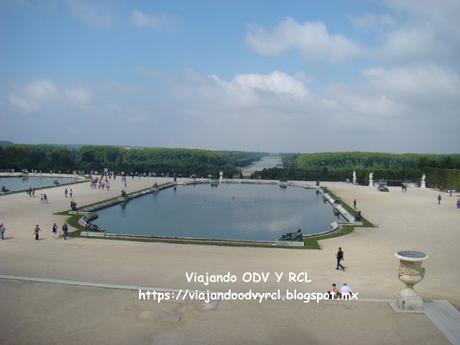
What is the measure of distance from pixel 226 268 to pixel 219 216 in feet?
47.9

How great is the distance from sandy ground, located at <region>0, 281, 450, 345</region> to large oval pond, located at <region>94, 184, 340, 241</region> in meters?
11.5

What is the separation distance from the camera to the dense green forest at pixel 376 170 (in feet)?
158

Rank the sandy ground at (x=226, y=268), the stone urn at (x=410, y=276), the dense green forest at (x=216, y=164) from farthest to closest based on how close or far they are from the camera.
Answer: the dense green forest at (x=216, y=164) → the stone urn at (x=410, y=276) → the sandy ground at (x=226, y=268)

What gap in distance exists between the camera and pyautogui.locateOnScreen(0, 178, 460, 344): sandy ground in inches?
371

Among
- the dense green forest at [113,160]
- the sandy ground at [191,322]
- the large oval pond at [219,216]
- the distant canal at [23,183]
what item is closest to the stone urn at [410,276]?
the sandy ground at [191,322]

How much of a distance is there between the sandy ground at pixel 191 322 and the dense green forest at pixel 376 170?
39484mm

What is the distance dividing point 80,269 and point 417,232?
54.3 ft

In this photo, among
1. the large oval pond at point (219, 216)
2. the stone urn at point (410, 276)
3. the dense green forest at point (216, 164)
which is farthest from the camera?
the dense green forest at point (216, 164)

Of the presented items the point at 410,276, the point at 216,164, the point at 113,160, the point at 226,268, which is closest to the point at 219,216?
the point at 226,268

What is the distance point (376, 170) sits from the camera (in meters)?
59.2

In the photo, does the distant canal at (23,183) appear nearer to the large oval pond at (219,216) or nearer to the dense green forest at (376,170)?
the large oval pond at (219,216)

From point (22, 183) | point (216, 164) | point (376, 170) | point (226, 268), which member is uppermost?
point (216, 164)

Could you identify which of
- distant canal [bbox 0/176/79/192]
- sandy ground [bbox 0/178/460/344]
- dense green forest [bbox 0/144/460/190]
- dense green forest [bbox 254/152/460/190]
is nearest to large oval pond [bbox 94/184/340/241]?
sandy ground [bbox 0/178/460/344]

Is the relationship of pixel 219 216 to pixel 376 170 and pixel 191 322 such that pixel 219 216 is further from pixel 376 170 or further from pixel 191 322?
pixel 376 170
